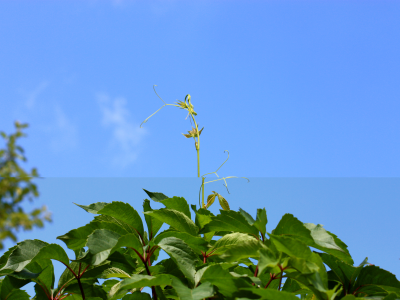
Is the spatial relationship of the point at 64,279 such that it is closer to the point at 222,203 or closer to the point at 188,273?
the point at 188,273

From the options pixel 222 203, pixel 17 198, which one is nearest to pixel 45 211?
pixel 17 198

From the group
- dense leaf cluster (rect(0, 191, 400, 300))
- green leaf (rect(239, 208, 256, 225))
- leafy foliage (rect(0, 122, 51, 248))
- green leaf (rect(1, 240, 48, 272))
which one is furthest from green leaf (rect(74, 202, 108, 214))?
leafy foliage (rect(0, 122, 51, 248))

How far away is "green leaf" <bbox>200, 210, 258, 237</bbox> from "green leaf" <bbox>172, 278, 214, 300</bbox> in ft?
0.60

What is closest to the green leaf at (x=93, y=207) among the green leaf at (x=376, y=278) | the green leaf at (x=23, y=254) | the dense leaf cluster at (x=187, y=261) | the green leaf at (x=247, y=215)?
the dense leaf cluster at (x=187, y=261)

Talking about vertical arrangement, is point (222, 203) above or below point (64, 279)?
above

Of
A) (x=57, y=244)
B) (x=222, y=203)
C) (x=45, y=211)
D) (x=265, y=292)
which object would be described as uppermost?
(x=45, y=211)

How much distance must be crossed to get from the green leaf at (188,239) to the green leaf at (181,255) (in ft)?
0.16

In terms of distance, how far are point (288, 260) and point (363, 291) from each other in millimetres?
248

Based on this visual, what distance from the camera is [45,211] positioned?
702 cm

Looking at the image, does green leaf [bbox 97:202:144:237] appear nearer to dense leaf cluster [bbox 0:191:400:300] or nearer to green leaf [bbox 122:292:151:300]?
dense leaf cluster [bbox 0:191:400:300]

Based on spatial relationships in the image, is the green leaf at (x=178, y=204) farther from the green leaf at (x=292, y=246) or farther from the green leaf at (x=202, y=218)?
the green leaf at (x=292, y=246)

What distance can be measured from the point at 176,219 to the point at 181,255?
0.12 m

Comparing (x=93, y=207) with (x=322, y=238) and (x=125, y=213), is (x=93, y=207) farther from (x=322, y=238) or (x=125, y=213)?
(x=322, y=238)

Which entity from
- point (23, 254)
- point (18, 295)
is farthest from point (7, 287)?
point (23, 254)
